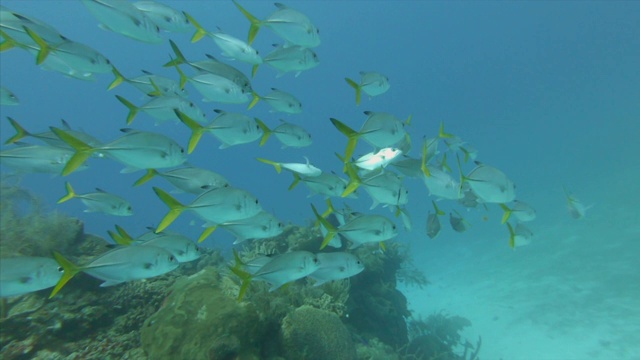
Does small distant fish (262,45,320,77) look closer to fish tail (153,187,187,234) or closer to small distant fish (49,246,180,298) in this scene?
fish tail (153,187,187,234)

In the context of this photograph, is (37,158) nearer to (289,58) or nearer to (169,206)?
(169,206)

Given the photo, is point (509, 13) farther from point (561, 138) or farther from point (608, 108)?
point (561, 138)

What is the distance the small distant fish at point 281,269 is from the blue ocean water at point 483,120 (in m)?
5.52

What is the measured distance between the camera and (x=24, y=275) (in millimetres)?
3299

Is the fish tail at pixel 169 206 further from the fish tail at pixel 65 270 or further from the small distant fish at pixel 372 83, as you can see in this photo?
the small distant fish at pixel 372 83

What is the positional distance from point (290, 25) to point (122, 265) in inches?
162

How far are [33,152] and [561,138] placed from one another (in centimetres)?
6027

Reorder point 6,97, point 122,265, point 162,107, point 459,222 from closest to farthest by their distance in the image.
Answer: point 122,265
point 6,97
point 162,107
point 459,222

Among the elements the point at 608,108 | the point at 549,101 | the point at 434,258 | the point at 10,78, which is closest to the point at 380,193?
the point at 434,258

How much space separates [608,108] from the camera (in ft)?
175

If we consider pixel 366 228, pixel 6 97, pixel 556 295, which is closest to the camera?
pixel 366 228

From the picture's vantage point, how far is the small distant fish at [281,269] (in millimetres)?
3855

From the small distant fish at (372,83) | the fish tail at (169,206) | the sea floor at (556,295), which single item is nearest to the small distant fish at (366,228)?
the fish tail at (169,206)

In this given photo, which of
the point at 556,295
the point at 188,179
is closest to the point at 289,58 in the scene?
the point at 188,179
